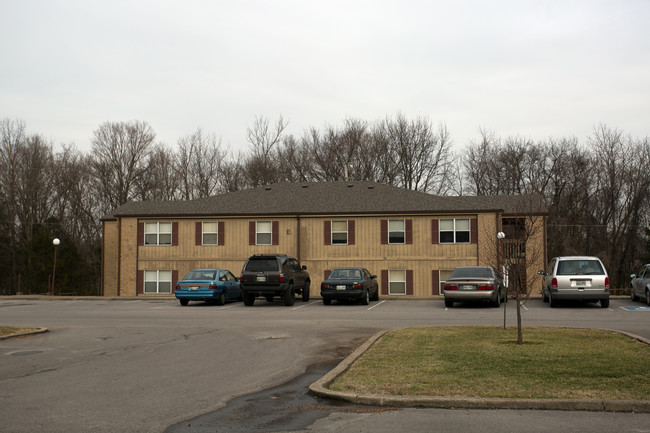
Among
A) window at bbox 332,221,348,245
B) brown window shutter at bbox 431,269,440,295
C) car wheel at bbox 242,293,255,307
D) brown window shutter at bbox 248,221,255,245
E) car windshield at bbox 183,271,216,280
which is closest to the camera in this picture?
car wheel at bbox 242,293,255,307

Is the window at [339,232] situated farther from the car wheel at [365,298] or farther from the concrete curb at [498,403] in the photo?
the concrete curb at [498,403]

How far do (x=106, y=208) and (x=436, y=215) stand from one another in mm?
35133

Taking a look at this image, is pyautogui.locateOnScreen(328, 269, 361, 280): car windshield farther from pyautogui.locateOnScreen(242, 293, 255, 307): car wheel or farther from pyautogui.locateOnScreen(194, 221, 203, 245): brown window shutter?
pyautogui.locateOnScreen(194, 221, 203, 245): brown window shutter

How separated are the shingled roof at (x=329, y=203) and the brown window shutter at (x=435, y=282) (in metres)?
3.43

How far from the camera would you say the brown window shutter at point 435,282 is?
3719cm

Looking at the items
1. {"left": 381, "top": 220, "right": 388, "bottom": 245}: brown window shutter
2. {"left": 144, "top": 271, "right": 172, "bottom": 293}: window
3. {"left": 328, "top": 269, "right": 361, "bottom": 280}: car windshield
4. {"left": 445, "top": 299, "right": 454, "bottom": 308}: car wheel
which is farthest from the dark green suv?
{"left": 144, "top": 271, "right": 172, "bottom": 293}: window

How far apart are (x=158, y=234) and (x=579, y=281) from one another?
83.0 ft

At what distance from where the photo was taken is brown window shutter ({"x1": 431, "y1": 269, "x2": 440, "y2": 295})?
3719cm

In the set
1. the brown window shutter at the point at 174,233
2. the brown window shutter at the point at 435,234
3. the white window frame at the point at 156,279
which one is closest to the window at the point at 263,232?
the brown window shutter at the point at 174,233

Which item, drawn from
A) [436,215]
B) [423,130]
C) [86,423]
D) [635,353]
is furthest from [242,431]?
[423,130]

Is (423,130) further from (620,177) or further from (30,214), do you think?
(30,214)

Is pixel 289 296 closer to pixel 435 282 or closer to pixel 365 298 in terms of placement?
pixel 365 298

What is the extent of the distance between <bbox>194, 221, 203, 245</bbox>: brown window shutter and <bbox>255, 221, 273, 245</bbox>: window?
11.0 feet

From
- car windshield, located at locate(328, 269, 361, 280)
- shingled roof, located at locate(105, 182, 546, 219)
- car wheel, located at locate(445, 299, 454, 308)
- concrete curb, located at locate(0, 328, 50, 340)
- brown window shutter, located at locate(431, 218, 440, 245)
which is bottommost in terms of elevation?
concrete curb, located at locate(0, 328, 50, 340)
